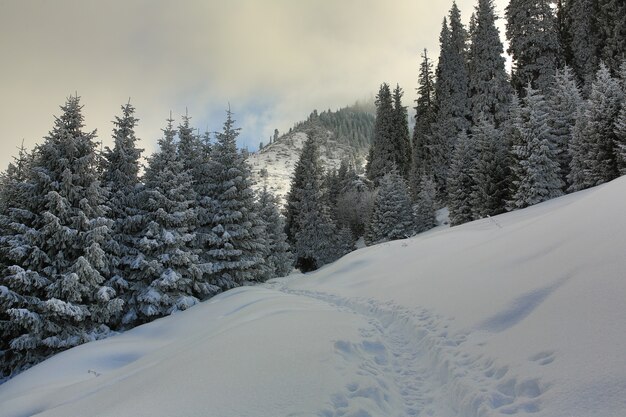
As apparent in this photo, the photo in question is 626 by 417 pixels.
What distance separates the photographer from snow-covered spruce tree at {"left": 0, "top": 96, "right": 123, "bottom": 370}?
46.1ft

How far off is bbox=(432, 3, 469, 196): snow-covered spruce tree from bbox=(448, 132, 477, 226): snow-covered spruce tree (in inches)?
481

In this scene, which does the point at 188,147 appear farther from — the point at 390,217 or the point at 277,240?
the point at 390,217

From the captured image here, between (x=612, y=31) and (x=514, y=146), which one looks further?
(x=612, y=31)

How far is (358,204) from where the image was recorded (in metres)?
58.2

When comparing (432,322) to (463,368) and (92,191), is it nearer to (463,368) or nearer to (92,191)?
(463,368)

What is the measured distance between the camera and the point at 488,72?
1703 inches

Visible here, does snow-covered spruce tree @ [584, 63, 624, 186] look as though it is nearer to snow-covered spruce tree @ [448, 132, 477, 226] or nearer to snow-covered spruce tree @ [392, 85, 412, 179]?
snow-covered spruce tree @ [448, 132, 477, 226]

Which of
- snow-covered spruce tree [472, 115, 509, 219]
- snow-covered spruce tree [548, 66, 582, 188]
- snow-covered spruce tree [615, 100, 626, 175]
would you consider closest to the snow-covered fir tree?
snow-covered spruce tree [472, 115, 509, 219]

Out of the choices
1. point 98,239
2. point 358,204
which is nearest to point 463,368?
point 98,239

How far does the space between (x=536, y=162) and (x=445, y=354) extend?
2295 cm

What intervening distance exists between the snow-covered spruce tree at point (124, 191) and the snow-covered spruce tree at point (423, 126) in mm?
38364

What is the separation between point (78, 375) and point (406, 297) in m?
9.91

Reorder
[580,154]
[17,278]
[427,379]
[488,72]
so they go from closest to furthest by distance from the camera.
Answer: [427,379] → [17,278] → [580,154] → [488,72]

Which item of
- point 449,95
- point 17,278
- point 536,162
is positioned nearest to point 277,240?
point 17,278
